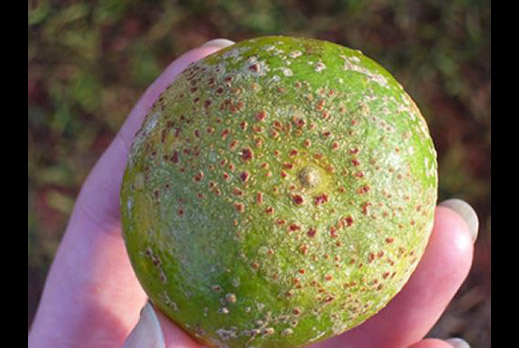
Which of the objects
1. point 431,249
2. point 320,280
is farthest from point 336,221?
point 431,249

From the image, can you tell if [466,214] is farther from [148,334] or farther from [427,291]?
[148,334]

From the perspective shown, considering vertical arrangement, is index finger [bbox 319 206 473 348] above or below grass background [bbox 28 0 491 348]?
below

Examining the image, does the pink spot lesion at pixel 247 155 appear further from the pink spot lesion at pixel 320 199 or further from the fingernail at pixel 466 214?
the fingernail at pixel 466 214

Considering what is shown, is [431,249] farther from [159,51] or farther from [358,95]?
[159,51]

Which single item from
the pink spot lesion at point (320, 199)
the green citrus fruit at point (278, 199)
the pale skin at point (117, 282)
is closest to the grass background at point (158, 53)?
the pale skin at point (117, 282)

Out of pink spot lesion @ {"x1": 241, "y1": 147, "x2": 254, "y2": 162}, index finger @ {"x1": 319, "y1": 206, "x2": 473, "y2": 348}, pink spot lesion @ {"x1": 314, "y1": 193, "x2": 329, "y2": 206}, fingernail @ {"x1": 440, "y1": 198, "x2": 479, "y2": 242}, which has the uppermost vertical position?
pink spot lesion @ {"x1": 241, "y1": 147, "x2": 254, "y2": 162}

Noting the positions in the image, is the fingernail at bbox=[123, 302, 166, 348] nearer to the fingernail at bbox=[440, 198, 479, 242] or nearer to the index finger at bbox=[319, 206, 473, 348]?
the index finger at bbox=[319, 206, 473, 348]

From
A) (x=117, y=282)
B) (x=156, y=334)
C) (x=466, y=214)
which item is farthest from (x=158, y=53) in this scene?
(x=156, y=334)

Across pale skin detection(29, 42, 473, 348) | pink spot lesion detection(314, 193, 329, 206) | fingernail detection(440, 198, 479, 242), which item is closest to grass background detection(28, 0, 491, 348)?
pale skin detection(29, 42, 473, 348)
